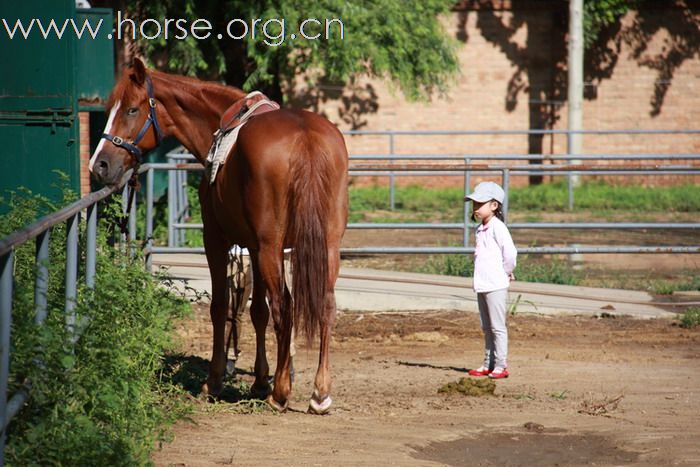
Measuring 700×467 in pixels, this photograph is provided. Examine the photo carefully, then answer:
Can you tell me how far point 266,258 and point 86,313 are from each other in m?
1.49

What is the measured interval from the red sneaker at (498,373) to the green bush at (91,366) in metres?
2.17

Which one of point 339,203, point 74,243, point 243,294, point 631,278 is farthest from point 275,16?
point 74,243

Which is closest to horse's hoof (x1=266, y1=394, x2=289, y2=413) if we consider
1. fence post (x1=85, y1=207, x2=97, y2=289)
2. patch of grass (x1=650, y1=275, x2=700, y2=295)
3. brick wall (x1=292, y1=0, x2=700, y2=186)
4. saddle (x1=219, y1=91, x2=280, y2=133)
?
fence post (x1=85, y1=207, x2=97, y2=289)

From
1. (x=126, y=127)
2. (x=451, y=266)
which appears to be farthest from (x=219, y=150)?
(x=451, y=266)

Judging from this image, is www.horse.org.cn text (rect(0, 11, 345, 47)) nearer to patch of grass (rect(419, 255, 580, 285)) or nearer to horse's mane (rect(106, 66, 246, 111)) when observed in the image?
patch of grass (rect(419, 255, 580, 285))

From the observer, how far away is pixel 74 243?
5.25m

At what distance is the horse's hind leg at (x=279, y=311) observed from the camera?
6.34 m

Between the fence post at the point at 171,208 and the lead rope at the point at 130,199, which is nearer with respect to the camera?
the lead rope at the point at 130,199

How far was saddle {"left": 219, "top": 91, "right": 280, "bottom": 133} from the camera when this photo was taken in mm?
6773

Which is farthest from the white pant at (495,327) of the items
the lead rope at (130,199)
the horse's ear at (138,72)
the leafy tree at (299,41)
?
the leafy tree at (299,41)

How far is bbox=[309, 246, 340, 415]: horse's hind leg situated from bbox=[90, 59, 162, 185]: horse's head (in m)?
1.62

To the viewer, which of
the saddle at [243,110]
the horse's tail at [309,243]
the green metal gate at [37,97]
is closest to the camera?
the horse's tail at [309,243]

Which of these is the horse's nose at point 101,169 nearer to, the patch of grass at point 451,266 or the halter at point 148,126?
the halter at point 148,126

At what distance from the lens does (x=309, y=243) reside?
20.1 ft
